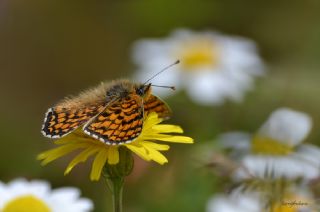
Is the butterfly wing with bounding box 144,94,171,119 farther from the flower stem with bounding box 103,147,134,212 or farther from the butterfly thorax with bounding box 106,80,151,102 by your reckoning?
the flower stem with bounding box 103,147,134,212

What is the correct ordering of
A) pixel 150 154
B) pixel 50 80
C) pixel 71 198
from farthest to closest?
pixel 50 80 < pixel 71 198 < pixel 150 154

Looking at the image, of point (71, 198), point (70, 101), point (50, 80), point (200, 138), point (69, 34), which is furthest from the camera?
point (69, 34)

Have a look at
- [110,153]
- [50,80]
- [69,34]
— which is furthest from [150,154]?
[69,34]

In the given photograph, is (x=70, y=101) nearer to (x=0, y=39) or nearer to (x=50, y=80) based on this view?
(x=50, y=80)

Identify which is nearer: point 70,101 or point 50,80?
point 70,101

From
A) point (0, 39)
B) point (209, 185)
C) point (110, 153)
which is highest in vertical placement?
point (110, 153)

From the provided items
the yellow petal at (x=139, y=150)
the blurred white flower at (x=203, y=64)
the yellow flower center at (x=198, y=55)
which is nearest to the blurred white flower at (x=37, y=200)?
the yellow petal at (x=139, y=150)

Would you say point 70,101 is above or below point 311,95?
above
